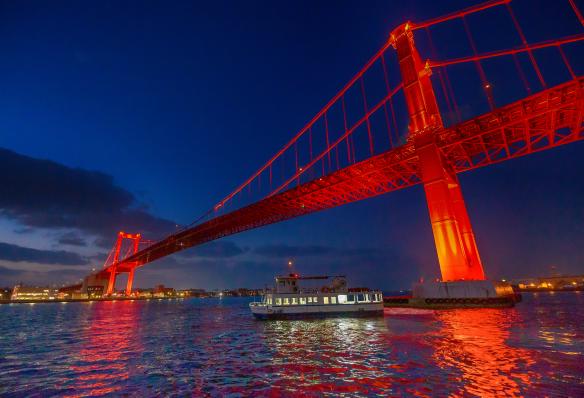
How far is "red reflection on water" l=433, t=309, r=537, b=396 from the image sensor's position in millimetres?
8219

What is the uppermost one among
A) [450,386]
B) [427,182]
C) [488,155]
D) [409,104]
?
[409,104]

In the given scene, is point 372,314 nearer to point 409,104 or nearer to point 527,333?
point 527,333

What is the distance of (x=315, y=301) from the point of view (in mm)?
28156

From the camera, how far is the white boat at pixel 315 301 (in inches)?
1081

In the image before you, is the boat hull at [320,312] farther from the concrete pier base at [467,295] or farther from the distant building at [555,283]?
the distant building at [555,283]

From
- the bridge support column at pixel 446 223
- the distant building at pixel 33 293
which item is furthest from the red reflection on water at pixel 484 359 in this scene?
the distant building at pixel 33 293

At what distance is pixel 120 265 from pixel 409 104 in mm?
90563

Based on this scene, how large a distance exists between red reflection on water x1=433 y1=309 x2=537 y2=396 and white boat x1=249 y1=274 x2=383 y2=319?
34.0 feet

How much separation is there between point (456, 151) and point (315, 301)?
76.3 ft

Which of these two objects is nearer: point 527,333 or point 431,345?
point 431,345

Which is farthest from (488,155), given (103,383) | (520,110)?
(103,383)

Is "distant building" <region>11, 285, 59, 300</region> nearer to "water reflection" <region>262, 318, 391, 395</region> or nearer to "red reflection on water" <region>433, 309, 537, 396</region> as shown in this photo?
"water reflection" <region>262, 318, 391, 395</region>

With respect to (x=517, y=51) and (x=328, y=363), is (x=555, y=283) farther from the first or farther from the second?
(x=328, y=363)

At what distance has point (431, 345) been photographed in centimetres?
1365
